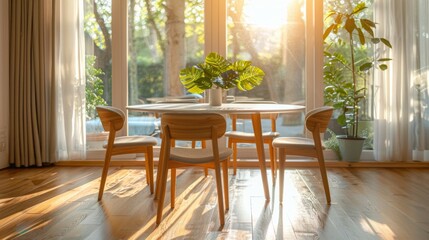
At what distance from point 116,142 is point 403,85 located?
3030 mm

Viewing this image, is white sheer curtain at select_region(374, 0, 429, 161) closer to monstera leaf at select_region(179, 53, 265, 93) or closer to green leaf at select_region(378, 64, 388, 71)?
green leaf at select_region(378, 64, 388, 71)

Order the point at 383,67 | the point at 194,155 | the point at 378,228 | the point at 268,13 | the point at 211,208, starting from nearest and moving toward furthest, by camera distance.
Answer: the point at 378,228
the point at 194,155
the point at 211,208
the point at 383,67
the point at 268,13

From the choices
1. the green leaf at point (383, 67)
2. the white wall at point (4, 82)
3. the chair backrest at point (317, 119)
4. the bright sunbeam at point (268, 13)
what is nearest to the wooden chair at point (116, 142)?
the chair backrest at point (317, 119)

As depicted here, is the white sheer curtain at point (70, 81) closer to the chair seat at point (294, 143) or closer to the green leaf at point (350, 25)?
the chair seat at point (294, 143)

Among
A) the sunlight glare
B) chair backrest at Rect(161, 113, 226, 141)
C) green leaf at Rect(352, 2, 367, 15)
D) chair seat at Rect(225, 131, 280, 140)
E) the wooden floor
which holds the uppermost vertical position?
green leaf at Rect(352, 2, 367, 15)

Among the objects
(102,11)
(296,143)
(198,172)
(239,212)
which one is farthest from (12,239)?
(102,11)

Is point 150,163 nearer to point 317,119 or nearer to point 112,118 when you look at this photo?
point 112,118

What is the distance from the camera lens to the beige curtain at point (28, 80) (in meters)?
4.96

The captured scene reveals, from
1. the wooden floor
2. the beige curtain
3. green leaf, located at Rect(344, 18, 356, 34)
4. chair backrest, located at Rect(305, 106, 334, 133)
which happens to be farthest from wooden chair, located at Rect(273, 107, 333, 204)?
the beige curtain

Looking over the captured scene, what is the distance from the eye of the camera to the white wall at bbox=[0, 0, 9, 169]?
490 centimetres

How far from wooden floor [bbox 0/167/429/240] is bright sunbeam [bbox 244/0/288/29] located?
1.65 m

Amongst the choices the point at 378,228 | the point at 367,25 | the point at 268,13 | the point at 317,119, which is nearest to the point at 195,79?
the point at 317,119

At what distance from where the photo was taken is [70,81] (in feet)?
16.7

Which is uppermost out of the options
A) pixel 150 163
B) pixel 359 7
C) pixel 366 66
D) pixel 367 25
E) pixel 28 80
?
pixel 359 7
